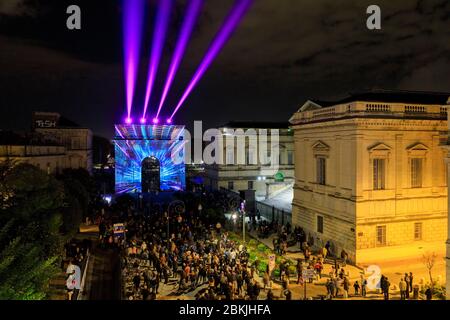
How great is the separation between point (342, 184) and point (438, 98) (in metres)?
13.1

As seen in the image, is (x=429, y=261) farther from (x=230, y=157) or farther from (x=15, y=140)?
(x=230, y=157)

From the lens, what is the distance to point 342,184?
25281 millimetres

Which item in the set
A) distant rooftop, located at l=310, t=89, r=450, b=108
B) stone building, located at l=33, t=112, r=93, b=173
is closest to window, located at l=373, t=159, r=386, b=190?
distant rooftop, located at l=310, t=89, r=450, b=108

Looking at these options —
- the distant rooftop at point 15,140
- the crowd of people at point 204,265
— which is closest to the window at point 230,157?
→ the crowd of people at point 204,265

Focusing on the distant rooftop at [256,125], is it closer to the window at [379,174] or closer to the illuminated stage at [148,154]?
the illuminated stage at [148,154]

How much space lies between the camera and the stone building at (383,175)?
23844 mm

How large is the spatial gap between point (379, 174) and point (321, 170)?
4595 millimetres

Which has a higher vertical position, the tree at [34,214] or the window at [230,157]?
the window at [230,157]

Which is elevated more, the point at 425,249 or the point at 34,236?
the point at 34,236

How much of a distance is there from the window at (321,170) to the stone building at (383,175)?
2.66 ft

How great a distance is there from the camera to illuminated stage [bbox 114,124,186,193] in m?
57.8

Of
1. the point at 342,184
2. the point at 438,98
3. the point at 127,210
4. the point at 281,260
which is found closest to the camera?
the point at 281,260
